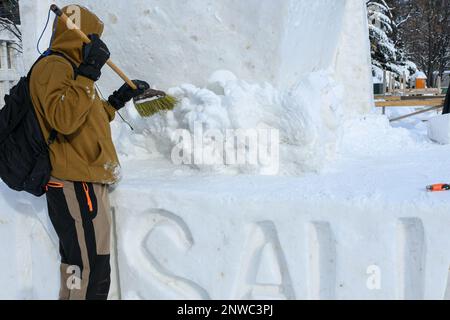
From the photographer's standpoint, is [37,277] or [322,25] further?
[322,25]

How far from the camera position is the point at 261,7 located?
3078 millimetres

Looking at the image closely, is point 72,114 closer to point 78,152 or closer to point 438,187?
point 78,152

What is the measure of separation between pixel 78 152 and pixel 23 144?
0.26m

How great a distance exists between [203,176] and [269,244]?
646 mm

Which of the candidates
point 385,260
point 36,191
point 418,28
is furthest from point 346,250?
point 418,28

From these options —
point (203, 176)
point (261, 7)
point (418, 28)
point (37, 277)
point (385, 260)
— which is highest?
point (418, 28)

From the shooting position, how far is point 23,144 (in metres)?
2.17

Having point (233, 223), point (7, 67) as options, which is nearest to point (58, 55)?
Answer: point (233, 223)

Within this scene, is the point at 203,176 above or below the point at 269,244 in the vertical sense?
above

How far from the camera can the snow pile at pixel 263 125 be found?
2.75 m

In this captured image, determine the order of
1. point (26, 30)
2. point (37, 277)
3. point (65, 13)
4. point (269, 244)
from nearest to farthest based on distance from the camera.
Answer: point (65, 13)
point (269, 244)
point (37, 277)
point (26, 30)

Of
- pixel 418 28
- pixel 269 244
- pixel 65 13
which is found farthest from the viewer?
pixel 418 28

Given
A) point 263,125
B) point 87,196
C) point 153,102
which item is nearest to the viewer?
point 87,196

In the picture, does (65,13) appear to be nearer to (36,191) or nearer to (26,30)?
(36,191)
